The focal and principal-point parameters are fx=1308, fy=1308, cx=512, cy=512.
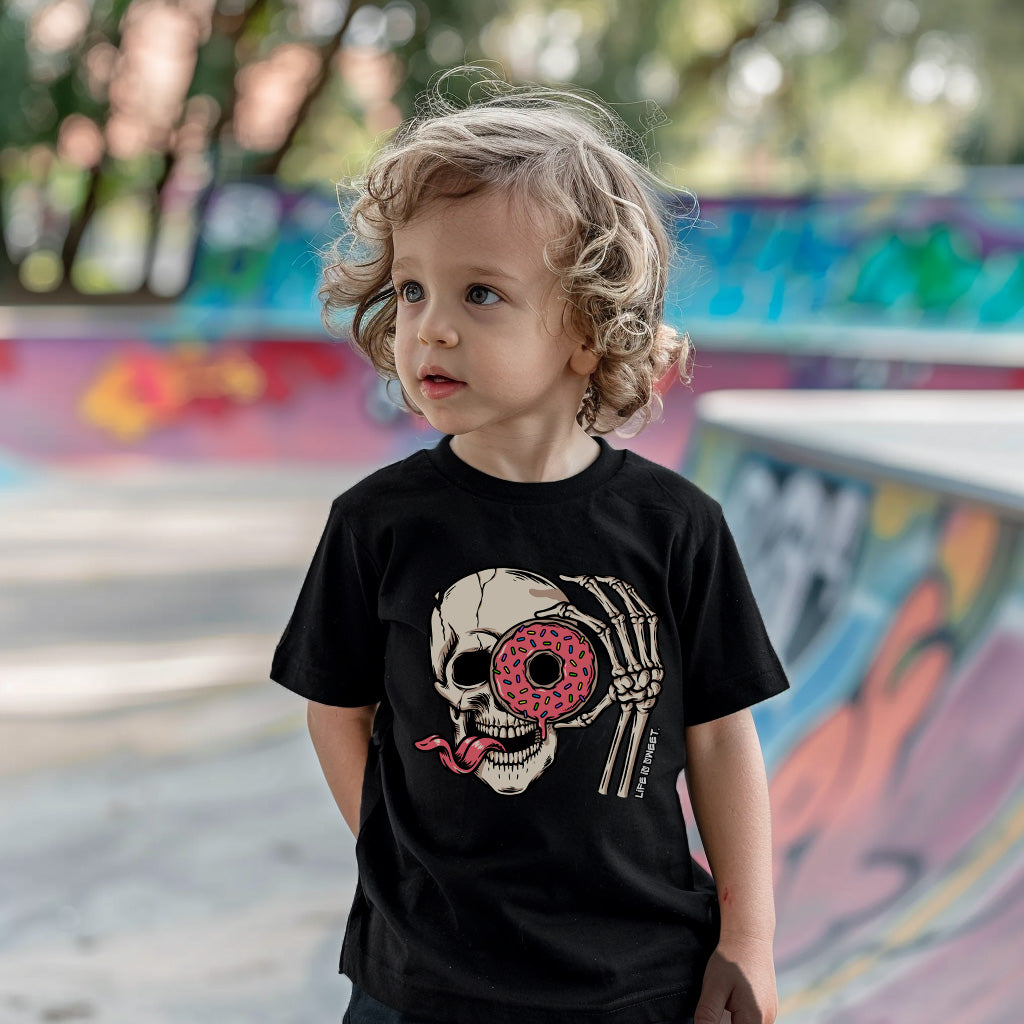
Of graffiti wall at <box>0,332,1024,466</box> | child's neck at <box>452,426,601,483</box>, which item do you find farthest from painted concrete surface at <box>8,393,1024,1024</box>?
graffiti wall at <box>0,332,1024,466</box>

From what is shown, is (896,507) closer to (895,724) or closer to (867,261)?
(895,724)

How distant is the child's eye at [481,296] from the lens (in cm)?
137

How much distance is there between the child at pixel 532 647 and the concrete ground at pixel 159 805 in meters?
1.61

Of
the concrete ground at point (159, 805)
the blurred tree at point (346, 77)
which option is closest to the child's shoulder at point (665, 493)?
the concrete ground at point (159, 805)

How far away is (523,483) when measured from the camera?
4.75ft

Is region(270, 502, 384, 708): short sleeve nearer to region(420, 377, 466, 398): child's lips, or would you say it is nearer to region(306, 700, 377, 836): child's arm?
region(306, 700, 377, 836): child's arm

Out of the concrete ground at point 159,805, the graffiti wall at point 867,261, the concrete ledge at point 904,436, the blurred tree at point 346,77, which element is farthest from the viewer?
the blurred tree at point 346,77

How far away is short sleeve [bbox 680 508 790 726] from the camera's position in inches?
57.4

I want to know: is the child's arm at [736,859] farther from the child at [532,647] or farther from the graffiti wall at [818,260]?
the graffiti wall at [818,260]

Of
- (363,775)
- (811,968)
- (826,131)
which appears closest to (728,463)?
(811,968)

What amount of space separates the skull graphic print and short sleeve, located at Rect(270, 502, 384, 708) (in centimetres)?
11

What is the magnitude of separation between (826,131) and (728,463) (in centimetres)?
1525

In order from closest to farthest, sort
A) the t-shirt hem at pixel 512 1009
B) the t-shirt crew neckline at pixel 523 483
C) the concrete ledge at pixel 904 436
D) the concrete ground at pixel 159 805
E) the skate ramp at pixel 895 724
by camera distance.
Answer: the t-shirt hem at pixel 512 1009
the t-shirt crew neckline at pixel 523 483
the skate ramp at pixel 895 724
the concrete ground at pixel 159 805
the concrete ledge at pixel 904 436

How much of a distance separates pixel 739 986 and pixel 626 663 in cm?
36
